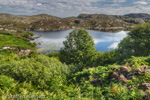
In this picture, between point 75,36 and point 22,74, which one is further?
point 75,36

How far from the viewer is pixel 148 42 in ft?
90.0

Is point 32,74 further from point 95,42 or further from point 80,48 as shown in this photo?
point 95,42

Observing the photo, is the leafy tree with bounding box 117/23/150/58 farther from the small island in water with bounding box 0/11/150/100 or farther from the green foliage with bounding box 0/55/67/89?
the green foliage with bounding box 0/55/67/89

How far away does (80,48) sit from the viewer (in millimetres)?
26672

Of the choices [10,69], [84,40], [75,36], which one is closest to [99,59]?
[84,40]

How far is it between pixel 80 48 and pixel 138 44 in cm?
1559

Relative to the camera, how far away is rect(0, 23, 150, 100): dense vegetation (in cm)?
942

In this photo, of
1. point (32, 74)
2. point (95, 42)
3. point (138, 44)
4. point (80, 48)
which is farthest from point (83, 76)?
point (95, 42)

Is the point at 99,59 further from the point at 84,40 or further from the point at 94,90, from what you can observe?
the point at 94,90

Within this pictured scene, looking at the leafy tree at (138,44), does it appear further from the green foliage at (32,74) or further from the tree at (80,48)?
the green foliage at (32,74)

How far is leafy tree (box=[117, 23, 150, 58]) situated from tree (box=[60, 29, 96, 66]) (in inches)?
333

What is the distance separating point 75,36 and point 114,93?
777 inches

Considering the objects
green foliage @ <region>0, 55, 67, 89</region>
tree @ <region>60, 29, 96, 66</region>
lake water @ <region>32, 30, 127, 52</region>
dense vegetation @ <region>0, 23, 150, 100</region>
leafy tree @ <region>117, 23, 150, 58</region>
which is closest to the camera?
dense vegetation @ <region>0, 23, 150, 100</region>

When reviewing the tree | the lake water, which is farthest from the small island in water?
the lake water
